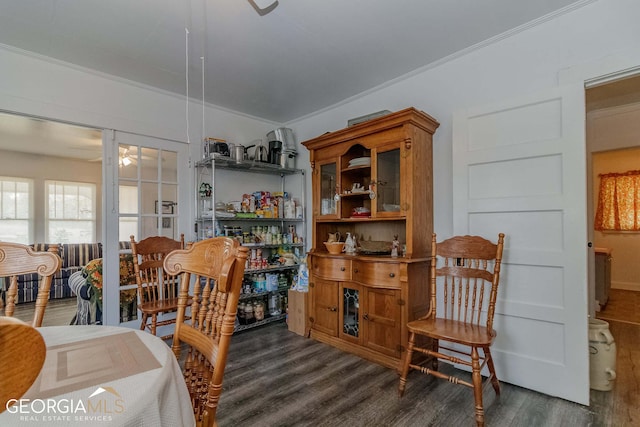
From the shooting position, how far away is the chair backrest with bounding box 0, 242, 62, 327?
129 cm

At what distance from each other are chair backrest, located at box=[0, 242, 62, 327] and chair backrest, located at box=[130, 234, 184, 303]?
1221 millimetres

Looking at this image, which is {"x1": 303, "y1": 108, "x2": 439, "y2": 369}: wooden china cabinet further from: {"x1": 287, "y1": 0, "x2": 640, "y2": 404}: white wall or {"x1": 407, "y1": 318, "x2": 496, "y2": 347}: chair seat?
{"x1": 407, "y1": 318, "x2": 496, "y2": 347}: chair seat

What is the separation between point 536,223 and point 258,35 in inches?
93.1

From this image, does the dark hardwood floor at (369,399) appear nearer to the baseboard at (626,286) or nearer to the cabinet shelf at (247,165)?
the cabinet shelf at (247,165)

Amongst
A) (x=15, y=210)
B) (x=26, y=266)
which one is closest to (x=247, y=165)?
(x=26, y=266)

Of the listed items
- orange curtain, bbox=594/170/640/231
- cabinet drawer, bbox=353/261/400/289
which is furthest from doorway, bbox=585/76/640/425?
cabinet drawer, bbox=353/261/400/289

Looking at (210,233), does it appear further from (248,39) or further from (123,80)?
(248,39)

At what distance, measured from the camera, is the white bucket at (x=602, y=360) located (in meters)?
2.08

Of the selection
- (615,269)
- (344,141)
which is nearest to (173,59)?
(344,141)

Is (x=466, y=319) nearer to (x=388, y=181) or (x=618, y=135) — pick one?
(x=388, y=181)

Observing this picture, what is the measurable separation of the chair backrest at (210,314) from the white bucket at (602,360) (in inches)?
97.7

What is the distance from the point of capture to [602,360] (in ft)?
6.86

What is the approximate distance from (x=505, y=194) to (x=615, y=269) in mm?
4986

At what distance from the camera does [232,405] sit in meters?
1.95
